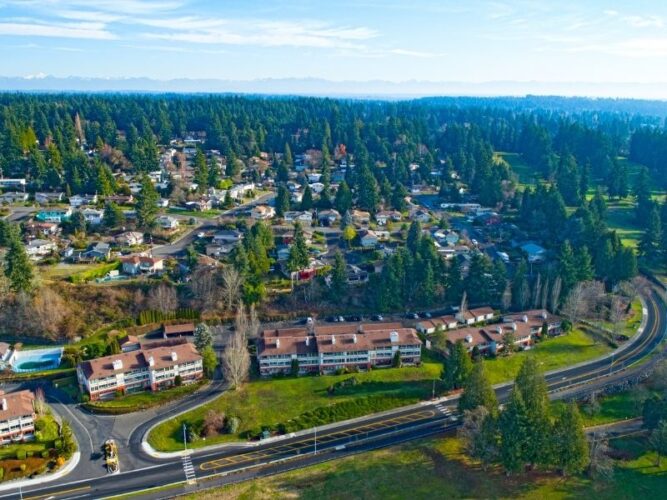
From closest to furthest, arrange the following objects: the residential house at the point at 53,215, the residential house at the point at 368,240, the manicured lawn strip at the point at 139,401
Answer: the manicured lawn strip at the point at 139,401, the residential house at the point at 53,215, the residential house at the point at 368,240

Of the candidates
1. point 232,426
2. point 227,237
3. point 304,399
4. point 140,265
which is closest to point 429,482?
point 304,399

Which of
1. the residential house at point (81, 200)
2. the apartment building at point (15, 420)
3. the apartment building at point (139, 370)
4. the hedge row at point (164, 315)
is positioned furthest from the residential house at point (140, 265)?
the apartment building at point (15, 420)

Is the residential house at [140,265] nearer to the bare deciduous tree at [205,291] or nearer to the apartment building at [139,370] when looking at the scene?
the bare deciduous tree at [205,291]

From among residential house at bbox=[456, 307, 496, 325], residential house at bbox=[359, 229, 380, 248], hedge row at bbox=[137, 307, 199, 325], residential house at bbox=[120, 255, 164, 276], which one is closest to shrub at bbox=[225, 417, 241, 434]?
hedge row at bbox=[137, 307, 199, 325]

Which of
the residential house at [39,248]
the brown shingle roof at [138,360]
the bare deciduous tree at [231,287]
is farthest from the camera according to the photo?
the residential house at [39,248]

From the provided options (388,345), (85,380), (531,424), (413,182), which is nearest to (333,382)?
(388,345)

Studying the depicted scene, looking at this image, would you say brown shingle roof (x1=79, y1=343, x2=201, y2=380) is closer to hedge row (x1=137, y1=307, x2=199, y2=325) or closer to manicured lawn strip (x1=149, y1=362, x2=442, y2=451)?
manicured lawn strip (x1=149, y1=362, x2=442, y2=451)

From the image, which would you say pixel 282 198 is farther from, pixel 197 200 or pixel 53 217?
pixel 53 217

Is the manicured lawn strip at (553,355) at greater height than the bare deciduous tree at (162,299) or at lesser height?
lesser
